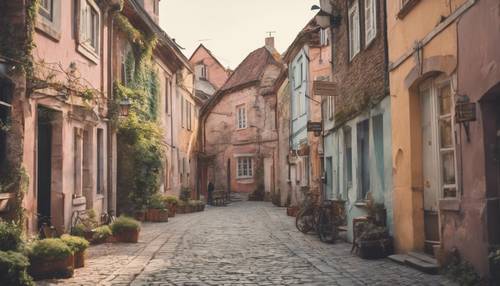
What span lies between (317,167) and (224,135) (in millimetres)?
19967

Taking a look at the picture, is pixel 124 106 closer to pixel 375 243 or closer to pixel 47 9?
pixel 47 9

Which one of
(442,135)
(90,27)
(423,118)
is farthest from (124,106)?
(442,135)

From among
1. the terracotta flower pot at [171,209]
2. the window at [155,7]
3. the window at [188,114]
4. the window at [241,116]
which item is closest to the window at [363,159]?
the terracotta flower pot at [171,209]

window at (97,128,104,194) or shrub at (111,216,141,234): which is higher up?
window at (97,128,104,194)

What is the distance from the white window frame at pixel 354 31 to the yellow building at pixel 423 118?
2641 millimetres

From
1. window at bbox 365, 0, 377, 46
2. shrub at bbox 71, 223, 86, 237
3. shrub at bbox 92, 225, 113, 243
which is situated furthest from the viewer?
shrub at bbox 92, 225, 113, 243

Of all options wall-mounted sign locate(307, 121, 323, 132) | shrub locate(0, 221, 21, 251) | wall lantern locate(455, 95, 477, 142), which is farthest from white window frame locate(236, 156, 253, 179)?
wall lantern locate(455, 95, 477, 142)

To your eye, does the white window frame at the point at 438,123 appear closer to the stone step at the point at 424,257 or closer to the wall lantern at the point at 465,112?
the stone step at the point at 424,257

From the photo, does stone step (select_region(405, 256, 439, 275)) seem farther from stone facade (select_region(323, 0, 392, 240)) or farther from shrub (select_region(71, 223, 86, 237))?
shrub (select_region(71, 223, 86, 237))

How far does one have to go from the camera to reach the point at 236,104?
41.8 metres

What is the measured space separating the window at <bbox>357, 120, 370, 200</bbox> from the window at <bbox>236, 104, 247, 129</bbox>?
27240 millimetres

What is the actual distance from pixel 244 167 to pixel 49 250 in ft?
105

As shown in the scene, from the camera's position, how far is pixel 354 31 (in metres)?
14.5

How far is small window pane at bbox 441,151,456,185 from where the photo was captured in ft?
29.2
